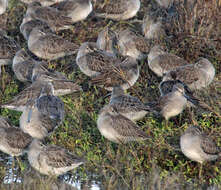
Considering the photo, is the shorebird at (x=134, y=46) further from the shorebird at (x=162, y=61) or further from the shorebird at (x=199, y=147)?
the shorebird at (x=199, y=147)

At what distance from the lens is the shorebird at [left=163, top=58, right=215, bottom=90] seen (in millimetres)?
9523

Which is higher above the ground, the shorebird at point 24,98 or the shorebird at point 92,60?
the shorebird at point 24,98

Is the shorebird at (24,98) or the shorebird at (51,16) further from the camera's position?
the shorebird at (51,16)

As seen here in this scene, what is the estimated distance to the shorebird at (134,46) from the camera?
10992mm

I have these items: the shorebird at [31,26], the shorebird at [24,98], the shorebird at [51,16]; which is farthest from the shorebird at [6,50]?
the shorebird at [24,98]

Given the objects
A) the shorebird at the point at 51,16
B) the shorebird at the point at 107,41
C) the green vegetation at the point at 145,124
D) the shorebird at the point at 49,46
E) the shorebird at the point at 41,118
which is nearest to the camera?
the green vegetation at the point at 145,124

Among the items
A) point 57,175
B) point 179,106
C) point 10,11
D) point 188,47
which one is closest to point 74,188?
point 57,175

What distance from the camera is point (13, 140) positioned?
26.0ft

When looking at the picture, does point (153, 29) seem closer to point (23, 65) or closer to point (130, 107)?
point (23, 65)

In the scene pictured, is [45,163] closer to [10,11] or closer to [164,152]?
[164,152]

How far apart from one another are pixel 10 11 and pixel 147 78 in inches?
171

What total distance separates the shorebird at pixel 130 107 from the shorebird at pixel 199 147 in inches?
44.1

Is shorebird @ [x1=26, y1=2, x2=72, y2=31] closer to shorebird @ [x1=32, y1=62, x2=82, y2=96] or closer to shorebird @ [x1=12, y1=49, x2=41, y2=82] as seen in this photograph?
shorebird @ [x1=12, y1=49, x2=41, y2=82]

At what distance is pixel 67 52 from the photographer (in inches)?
428
